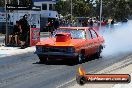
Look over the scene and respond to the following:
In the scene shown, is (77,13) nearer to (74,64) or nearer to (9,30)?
(9,30)

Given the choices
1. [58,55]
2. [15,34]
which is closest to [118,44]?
[15,34]

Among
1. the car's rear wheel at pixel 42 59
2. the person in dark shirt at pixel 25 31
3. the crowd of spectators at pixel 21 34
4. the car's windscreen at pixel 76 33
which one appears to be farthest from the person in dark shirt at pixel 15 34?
the car's rear wheel at pixel 42 59

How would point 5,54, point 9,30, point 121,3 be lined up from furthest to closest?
point 121,3 < point 9,30 < point 5,54

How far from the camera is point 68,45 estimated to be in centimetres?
1456

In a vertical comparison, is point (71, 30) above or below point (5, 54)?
above

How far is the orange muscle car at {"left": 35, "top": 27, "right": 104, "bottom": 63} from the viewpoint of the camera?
14625 mm

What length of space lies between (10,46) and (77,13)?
77468mm

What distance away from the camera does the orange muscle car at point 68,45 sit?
14625 mm

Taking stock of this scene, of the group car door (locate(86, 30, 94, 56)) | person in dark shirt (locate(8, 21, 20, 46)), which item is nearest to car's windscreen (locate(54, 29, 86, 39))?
car door (locate(86, 30, 94, 56))

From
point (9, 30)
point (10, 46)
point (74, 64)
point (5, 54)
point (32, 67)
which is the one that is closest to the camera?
point (32, 67)

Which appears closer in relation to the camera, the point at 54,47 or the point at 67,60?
the point at 54,47

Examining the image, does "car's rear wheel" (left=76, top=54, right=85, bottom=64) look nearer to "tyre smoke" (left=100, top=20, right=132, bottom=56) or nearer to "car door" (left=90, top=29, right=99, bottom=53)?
"car door" (left=90, top=29, right=99, bottom=53)

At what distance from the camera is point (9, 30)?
2552 centimetres

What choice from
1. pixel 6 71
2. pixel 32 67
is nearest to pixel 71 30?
pixel 32 67
